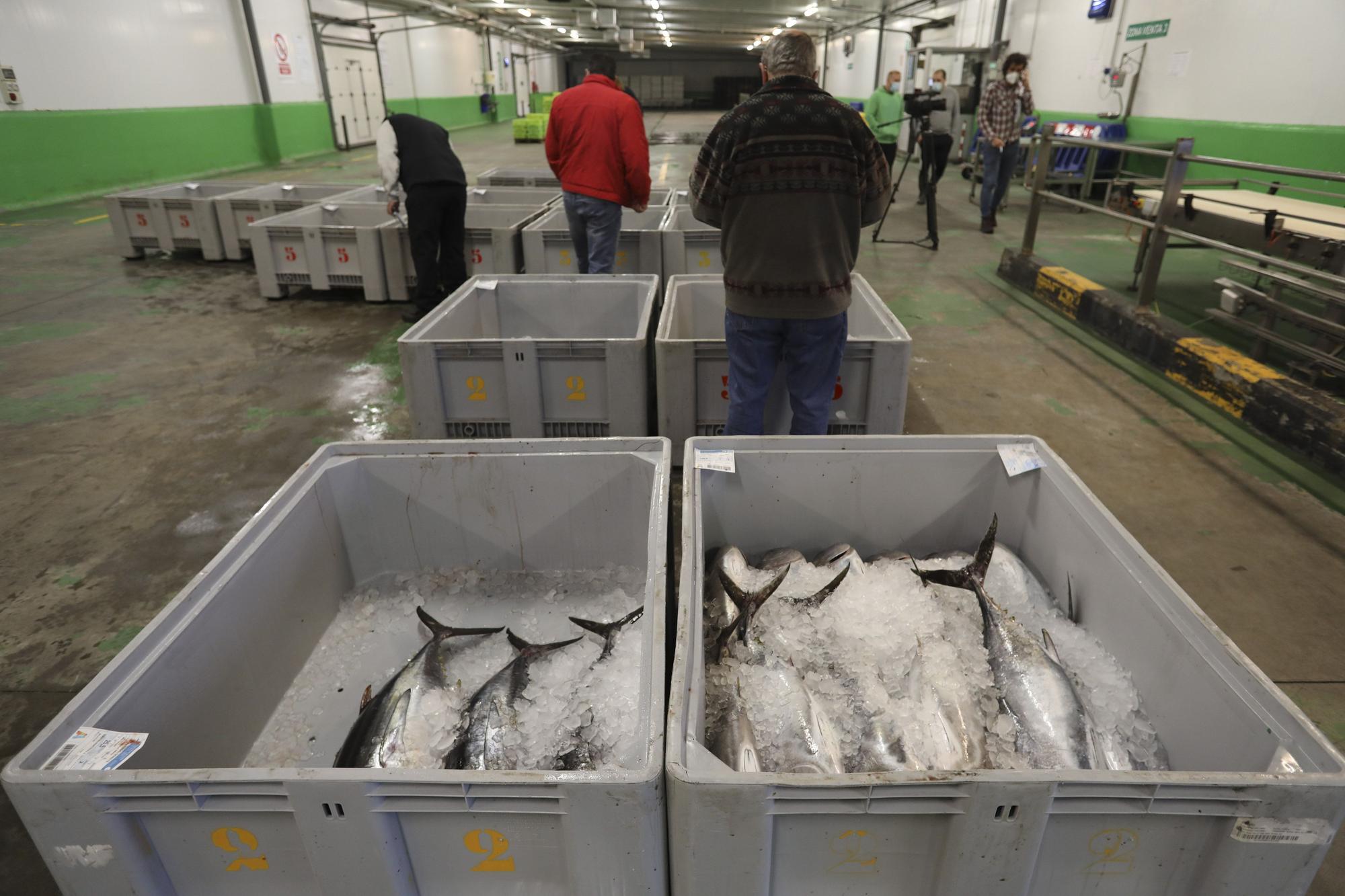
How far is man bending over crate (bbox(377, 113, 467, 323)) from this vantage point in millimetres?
5031

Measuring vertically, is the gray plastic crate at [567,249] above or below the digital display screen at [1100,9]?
below

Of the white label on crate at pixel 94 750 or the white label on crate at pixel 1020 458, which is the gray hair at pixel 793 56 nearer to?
the white label on crate at pixel 1020 458

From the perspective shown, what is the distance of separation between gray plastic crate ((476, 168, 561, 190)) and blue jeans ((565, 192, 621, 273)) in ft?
11.2

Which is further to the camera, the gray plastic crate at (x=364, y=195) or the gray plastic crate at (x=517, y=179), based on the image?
the gray plastic crate at (x=517, y=179)

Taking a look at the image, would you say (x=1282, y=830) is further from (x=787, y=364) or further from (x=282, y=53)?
(x=282, y=53)

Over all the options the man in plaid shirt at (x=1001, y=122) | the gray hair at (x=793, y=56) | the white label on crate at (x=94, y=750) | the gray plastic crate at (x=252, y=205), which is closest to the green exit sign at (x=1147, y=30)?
the man in plaid shirt at (x=1001, y=122)

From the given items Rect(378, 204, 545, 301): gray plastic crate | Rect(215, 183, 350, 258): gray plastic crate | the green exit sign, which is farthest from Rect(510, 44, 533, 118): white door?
Rect(378, 204, 545, 301): gray plastic crate

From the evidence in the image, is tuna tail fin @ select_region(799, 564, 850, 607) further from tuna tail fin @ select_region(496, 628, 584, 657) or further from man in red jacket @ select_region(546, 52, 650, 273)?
man in red jacket @ select_region(546, 52, 650, 273)

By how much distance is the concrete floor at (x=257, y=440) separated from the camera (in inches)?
99.7

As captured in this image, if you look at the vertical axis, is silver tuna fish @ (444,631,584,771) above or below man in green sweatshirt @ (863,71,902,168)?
below

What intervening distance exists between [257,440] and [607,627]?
2.87 meters

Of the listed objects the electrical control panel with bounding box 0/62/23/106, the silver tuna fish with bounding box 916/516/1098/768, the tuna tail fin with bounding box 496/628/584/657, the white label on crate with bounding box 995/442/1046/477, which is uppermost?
the electrical control panel with bounding box 0/62/23/106

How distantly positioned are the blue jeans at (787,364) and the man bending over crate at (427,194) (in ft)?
9.16

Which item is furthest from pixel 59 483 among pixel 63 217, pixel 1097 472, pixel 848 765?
pixel 63 217
